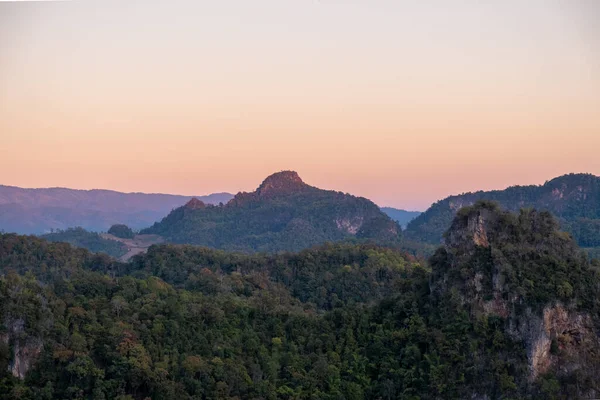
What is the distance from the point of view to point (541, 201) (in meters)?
124

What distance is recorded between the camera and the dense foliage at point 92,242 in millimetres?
117562

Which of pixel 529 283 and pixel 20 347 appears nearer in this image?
pixel 20 347

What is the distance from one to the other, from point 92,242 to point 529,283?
3960 inches

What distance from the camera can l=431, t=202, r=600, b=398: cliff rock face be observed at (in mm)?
33719

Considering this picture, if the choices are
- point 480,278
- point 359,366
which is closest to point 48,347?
point 359,366

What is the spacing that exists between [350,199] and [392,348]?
111 m

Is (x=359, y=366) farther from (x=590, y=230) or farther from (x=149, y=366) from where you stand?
(x=590, y=230)

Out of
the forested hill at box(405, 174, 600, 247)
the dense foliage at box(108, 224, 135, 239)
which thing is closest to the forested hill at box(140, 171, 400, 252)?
the forested hill at box(405, 174, 600, 247)

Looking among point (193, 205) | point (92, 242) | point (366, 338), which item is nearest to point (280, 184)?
point (193, 205)

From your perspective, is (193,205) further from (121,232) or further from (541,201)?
(541,201)

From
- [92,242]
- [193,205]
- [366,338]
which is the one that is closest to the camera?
[366,338]

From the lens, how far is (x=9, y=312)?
35.0 m

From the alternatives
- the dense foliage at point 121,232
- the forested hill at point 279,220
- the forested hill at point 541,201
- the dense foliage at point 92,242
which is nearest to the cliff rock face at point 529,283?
the forested hill at point 541,201

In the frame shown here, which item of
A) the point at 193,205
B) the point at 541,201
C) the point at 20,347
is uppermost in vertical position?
the point at 541,201
